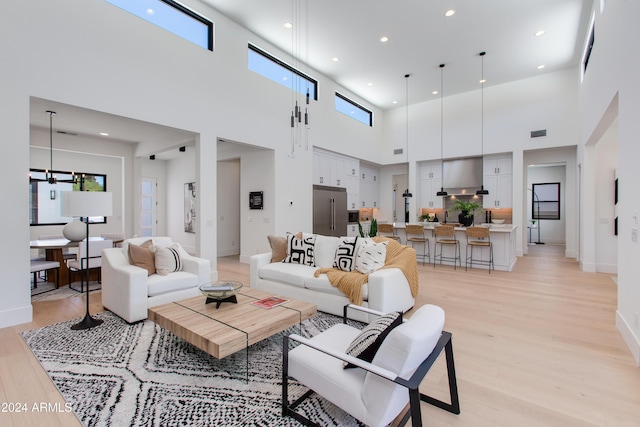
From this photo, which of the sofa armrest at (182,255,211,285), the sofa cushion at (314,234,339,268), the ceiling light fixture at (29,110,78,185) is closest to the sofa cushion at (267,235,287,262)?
the sofa cushion at (314,234,339,268)

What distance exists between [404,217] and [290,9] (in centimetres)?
733

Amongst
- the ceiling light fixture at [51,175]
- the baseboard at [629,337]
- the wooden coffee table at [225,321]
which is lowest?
the baseboard at [629,337]

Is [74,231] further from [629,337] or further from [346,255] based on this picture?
[629,337]

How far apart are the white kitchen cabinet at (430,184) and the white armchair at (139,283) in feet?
24.7

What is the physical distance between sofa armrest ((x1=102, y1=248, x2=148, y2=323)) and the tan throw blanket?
202 centimetres

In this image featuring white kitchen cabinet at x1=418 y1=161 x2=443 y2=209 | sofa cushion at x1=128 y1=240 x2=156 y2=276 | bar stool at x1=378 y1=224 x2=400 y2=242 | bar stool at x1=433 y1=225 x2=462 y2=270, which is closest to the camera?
sofa cushion at x1=128 y1=240 x2=156 y2=276

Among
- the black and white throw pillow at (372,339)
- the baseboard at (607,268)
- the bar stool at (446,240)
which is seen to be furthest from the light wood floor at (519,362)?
the bar stool at (446,240)

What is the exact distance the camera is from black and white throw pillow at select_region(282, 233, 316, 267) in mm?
4363

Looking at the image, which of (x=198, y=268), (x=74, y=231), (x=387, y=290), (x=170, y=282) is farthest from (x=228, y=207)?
(x=387, y=290)

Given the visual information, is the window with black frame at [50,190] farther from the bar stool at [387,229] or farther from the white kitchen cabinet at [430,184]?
the white kitchen cabinet at [430,184]

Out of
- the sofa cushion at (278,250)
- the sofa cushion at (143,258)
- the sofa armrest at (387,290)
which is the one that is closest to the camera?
the sofa armrest at (387,290)

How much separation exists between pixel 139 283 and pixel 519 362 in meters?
3.88

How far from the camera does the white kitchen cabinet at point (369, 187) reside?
1012 cm

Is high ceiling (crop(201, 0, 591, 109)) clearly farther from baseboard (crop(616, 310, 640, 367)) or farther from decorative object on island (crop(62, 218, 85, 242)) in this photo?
baseboard (crop(616, 310, 640, 367))
